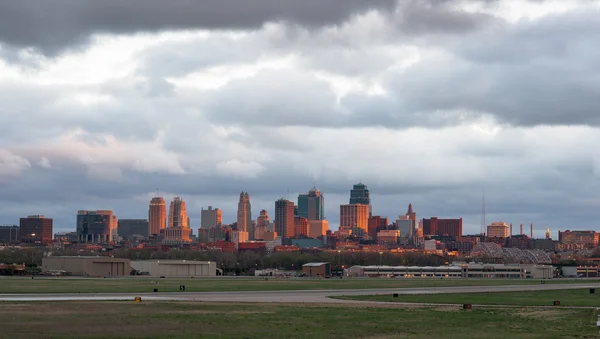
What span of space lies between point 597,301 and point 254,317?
54619 millimetres

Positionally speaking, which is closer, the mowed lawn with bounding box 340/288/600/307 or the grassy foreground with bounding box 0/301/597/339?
the grassy foreground with bounding box 0/301/597/339

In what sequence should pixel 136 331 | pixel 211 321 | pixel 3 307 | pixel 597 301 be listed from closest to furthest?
pixel 136 331 → pixel 211 321 → pixel 3 307 → pixel 597 301

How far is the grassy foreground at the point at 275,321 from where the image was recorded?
2648 inches

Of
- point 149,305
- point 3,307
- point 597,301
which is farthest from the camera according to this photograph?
point 597,301

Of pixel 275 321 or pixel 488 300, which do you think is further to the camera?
pixel 488 300

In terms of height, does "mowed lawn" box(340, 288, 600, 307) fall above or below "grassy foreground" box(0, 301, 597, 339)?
below

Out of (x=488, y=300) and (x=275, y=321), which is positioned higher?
(x=275, y=321)

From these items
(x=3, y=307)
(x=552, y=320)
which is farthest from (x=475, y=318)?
(x=3, y=307)

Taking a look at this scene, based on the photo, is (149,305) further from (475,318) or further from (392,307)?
(475,318)

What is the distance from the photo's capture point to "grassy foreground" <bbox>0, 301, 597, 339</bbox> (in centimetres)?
6725

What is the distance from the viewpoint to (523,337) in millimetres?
67438

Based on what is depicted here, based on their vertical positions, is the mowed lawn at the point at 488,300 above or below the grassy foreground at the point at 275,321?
below

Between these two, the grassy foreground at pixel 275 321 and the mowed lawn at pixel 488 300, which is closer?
the grassy foreground at pixel 275 321

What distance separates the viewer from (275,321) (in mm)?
77312
